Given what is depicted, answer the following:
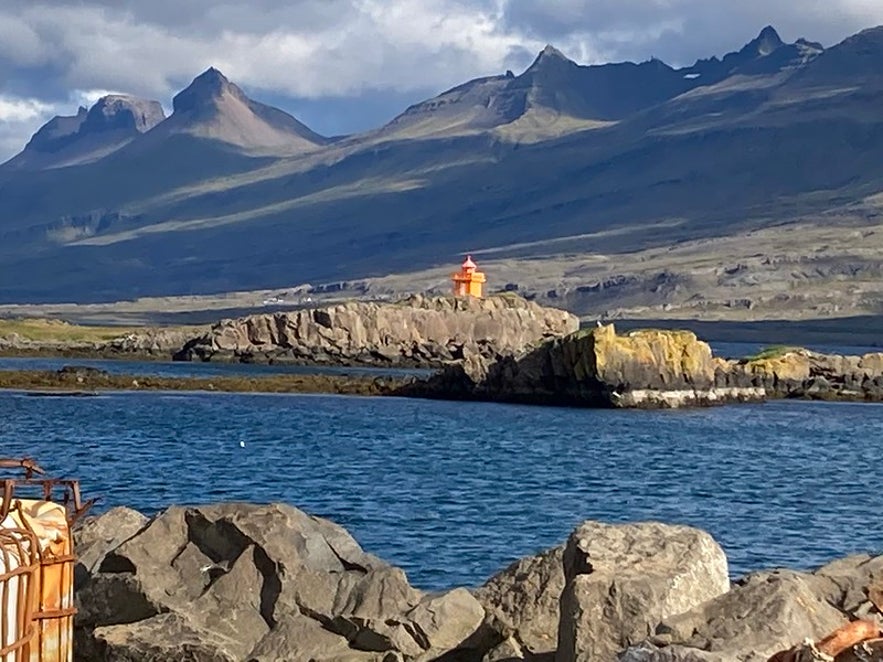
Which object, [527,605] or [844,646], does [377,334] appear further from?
[844,646]

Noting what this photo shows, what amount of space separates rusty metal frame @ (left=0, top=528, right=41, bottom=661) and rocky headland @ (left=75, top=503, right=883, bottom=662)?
3694 millimetres

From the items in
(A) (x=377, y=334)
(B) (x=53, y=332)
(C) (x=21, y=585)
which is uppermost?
(B) (x=53, y=332)

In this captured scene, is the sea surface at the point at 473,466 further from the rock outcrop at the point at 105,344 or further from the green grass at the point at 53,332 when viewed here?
the green grass at the point at 53,332

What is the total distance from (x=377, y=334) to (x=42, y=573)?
92630 millimetres

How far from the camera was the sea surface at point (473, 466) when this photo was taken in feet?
99.0

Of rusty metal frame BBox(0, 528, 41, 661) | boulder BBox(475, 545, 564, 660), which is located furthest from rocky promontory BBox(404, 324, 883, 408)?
rusty metal frame BBox(0, 528, 41, 661)

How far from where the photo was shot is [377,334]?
4055 inches

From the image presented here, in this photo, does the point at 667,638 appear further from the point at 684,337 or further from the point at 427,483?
the point at 684,337

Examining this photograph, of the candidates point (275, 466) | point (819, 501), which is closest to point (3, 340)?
point (275, 466)

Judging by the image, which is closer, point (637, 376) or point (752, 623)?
point (752, 623)

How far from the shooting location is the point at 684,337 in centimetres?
6788

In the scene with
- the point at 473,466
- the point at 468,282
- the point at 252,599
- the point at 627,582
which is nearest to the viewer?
the point at 627,582

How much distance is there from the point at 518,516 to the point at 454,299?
74.2m

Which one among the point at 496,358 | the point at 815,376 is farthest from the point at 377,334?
the point at 815,376
